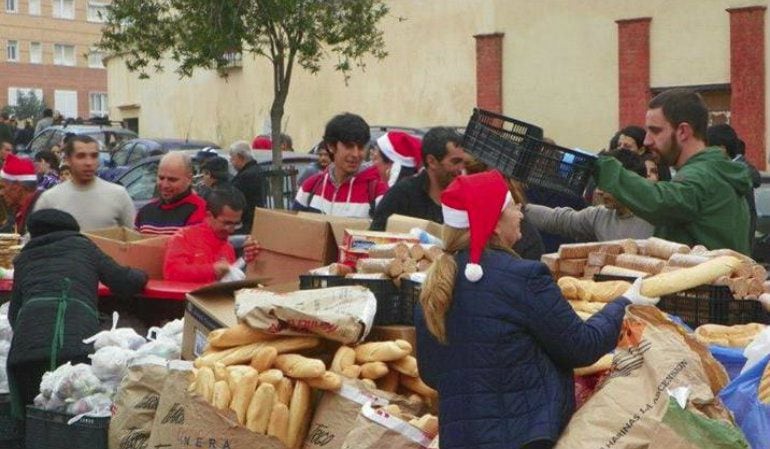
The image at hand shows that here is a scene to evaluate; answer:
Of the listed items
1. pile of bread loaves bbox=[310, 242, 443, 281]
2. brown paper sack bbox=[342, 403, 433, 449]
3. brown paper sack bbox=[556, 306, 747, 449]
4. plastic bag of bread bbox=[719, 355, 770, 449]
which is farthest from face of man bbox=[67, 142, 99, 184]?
plastic bag of bread bbox=[719, 355, 770, 449]

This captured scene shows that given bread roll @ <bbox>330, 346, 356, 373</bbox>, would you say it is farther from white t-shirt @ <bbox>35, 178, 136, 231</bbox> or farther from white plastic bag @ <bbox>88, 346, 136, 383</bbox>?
white t-shirt @ <bbox>35, 178, 136, 231</bbox>

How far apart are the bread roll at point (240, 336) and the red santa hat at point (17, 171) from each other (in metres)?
6.18

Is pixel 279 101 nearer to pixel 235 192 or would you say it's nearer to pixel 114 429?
pixel 235 192

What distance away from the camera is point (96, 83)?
86125mm

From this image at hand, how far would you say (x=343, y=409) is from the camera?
6777mm

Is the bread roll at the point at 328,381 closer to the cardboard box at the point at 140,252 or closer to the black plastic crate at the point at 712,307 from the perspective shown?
the black plastic crate at the point at 712,307

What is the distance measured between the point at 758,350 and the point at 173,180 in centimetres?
570

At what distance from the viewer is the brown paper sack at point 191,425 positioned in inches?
270

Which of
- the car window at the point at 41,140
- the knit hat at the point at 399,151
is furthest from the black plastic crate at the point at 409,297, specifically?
the car window at the point at 41,140

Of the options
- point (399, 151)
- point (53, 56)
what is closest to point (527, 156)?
point (399, 151)

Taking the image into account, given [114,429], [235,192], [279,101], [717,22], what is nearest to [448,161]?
[235,192]

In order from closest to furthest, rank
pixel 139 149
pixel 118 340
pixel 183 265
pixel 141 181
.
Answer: pixel 118 340 → pixel 183 265 → pixel 141 181 → pixel 139 149

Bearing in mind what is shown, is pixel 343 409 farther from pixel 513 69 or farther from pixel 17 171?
pixel 513 69

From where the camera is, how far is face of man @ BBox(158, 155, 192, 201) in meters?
10.8
